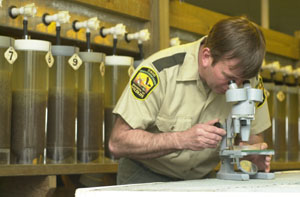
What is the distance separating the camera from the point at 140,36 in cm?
257

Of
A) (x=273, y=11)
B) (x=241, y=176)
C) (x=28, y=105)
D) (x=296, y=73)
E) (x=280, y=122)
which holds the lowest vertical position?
(x=241, y=176)

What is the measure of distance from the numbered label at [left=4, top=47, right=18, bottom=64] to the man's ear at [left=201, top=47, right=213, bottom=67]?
71 centimetres

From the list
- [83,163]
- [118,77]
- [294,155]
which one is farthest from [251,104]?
[294,155]

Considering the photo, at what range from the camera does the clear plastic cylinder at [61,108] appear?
6.95 ft

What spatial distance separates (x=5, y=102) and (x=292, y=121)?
202 cm

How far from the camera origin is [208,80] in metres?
1.89

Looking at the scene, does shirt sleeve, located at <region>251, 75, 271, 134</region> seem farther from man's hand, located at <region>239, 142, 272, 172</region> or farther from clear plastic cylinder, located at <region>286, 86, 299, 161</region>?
clear plastic cylinder, located at <region>286, 86, 299, 161</region>

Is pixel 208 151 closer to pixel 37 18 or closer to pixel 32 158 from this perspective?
pixel 32 158

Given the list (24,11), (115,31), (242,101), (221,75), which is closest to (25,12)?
(24,11)

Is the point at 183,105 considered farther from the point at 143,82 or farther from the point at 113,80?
the point at 113,80

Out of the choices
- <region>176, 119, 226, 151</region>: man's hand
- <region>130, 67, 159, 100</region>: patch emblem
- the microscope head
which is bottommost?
<region>176, 119, 226, 151</region>: man's hand

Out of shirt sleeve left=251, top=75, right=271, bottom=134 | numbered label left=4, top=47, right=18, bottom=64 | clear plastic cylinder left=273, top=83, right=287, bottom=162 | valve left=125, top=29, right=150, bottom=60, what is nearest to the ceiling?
clear plastic cylinder left=273, top=83, right=287, bottom=162

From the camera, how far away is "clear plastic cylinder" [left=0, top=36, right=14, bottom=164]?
1.94 m

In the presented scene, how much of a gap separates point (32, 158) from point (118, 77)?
61 cm
